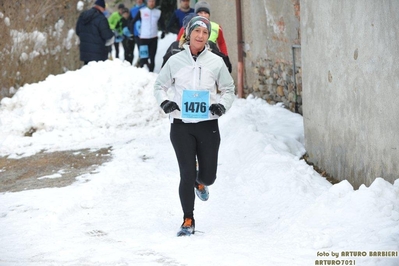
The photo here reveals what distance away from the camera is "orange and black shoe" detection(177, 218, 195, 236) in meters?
6.47

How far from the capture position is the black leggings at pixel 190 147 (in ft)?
21.1

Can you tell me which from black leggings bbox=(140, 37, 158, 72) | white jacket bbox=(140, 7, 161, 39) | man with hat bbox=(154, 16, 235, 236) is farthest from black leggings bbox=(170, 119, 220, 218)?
black leggings bbox=(140, 37, 158, 72)

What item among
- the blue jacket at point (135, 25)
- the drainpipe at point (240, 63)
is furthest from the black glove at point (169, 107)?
the blue jacket at point (135, 25)

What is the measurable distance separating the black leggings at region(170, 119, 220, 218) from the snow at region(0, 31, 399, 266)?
38 centimetres

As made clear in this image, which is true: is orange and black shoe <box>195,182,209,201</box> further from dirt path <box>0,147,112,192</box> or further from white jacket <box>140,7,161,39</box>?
white jacket <box>140,7,161,39</box>

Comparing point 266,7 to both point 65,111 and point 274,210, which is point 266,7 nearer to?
point 65,111

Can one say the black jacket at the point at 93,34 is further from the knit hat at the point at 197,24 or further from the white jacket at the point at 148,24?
the knit hat at the point at 197,24

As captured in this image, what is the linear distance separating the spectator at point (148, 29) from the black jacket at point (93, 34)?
2002 millimetres

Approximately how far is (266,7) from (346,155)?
524 centimetres

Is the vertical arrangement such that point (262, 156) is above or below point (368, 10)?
below

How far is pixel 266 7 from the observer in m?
12.3

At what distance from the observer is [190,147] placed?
646cm

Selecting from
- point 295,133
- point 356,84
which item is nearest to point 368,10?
point 356,84

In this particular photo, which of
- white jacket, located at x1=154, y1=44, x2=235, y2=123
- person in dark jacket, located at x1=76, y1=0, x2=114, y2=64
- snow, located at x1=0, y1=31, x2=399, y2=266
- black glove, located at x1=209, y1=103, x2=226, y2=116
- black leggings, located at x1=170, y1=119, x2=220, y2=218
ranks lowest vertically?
snow, located at x1=0, y1=31, x2=399, y2=266
